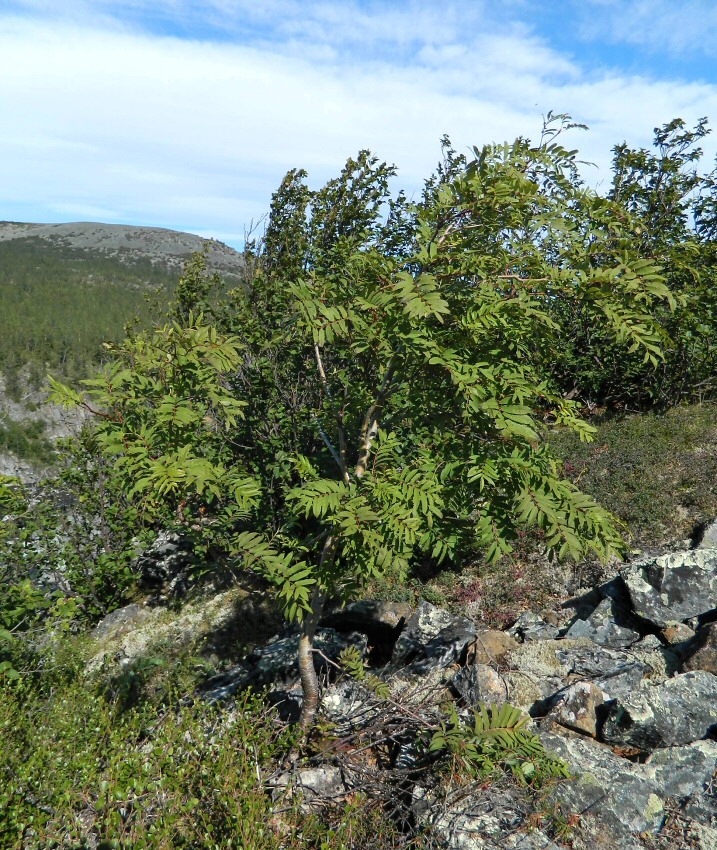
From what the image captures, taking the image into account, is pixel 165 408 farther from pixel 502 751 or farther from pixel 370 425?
pixel 502 751

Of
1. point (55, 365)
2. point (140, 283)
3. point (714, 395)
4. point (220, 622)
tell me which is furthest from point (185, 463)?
point (140, 283)

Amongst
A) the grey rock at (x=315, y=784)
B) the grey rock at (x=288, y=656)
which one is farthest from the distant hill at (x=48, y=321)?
the grey rock at (x=315, y=784)

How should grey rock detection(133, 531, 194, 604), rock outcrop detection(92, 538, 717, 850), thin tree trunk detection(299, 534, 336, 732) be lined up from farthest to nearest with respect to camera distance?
grey rock detection(133, 531, 194, 604) < thin tree trunk detection(299, 534, 336, 732) < rock outcrop detection(92, 538, 717, 850)

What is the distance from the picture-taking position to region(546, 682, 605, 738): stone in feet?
14.5

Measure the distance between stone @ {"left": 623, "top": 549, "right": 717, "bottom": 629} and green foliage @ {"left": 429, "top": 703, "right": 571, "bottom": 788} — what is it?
2.71 metres

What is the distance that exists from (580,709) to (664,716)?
59 cm

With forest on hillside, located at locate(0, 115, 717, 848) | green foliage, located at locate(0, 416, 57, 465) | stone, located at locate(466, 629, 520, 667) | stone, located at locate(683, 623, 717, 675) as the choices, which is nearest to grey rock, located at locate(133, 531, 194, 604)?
forest on hillside, located at locate(0, 115, 717, 848)

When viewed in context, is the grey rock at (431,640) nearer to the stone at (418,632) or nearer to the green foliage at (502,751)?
the stone at (418,632)

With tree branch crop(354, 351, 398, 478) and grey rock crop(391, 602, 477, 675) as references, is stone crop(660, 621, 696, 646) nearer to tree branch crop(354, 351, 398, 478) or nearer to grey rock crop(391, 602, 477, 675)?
grey rock crop(391, 602, 477, 675)

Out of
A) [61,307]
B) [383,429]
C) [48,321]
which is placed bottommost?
[48,321]

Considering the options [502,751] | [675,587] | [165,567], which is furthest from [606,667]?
[165,567]

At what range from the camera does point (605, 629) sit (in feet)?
19.6

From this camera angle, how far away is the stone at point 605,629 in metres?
5.86

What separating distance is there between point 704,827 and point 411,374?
3.39 meters
